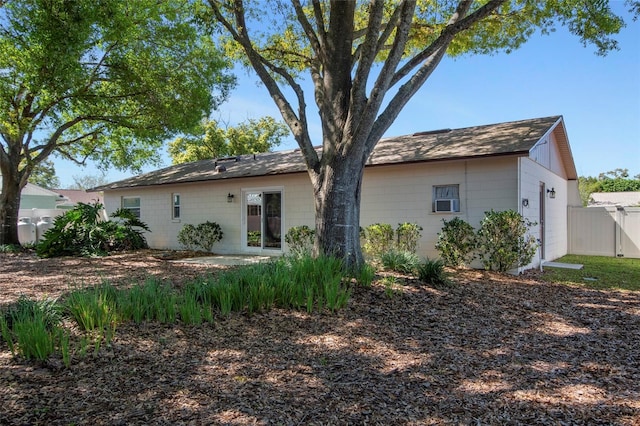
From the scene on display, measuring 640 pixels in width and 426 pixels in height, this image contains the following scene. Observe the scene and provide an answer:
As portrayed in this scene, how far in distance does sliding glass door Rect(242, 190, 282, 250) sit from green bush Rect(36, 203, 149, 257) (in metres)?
4.01

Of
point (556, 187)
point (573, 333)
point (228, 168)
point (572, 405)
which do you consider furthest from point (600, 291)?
point (228, 168)

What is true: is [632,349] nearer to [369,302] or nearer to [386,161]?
[369,302]

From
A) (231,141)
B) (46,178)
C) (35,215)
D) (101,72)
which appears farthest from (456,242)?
(46,178)

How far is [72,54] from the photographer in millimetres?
8781

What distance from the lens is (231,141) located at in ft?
93.9

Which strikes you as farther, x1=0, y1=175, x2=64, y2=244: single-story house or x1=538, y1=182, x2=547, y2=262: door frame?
x1=0, y1=175, x2=64, y2=244: single-story house

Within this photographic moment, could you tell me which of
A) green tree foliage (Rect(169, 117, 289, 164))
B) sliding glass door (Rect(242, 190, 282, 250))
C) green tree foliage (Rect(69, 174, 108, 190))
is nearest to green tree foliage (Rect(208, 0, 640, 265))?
sliding glass door (Rect(242, 190, 282, 250))

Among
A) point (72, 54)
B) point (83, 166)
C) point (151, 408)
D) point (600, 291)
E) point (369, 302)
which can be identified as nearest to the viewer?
point (151, 408)

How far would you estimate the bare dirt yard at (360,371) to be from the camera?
2.71m

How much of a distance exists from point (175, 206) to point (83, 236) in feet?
11.5

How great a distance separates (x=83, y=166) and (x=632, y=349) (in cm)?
1975

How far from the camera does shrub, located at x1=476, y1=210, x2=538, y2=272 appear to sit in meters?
8.23

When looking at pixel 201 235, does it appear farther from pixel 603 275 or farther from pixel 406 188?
pixel 603 275

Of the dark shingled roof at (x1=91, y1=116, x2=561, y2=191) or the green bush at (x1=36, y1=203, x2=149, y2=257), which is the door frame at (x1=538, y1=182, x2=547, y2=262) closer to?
the dark shingled roof at (x1=91, y1=116, x2=561, y2=191)
